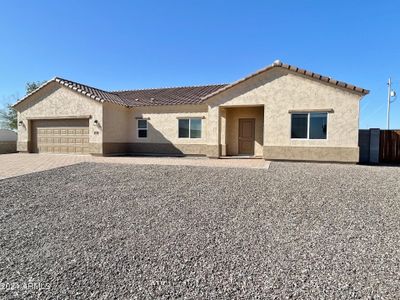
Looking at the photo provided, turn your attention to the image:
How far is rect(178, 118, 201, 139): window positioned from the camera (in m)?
16.9

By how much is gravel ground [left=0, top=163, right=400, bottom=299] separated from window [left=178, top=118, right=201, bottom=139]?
30.0 feet

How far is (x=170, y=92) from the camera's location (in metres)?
21.7

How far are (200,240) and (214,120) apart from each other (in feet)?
37.0

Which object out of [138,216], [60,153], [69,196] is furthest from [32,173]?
[60,153]

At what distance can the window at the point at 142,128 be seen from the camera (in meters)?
18.3

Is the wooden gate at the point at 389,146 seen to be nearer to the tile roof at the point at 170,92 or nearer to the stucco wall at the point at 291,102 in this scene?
the stucco wall at the point at 291,102

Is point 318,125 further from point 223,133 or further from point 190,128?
point 190,128

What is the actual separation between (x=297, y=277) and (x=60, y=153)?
60.3 ft

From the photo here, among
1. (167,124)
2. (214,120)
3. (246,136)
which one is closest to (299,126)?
(246,136)

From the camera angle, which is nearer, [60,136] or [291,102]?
[291,102]

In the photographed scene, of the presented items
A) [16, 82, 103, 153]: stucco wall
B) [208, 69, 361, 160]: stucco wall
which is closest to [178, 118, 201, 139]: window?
[208, 69, 361, 160]: stucco wall

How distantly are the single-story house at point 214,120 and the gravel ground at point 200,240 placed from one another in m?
5.62

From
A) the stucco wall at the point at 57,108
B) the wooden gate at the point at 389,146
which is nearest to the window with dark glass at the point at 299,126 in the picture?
the wooden gate at the point at 389,146

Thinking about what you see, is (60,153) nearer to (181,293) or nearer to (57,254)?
(57,254)
